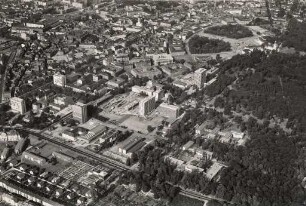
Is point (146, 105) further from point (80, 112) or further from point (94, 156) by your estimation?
point (94, 156)

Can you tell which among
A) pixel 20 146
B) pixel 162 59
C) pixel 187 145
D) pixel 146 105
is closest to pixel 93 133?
pixel 20 146

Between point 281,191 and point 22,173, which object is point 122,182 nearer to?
point 22,173

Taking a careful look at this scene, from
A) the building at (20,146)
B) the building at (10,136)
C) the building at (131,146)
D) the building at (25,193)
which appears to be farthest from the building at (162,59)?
the building at (25,193)

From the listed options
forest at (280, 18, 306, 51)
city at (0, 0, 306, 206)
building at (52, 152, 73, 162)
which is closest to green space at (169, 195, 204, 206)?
city at (0, 0, 306, 206)

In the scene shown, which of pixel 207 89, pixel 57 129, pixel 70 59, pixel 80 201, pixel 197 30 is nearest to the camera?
pixel 80 201

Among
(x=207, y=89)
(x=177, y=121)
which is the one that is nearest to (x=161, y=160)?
(x=177, y=121)

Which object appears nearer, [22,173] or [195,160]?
[22,173]

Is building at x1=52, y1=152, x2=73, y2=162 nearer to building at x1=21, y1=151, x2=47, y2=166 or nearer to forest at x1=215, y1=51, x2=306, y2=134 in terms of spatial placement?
building at x1=21, y1=151, x2=47, y2=166

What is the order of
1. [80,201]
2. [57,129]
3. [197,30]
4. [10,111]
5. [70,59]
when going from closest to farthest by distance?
[80,201] < [57,129] < [10,111] < [70,59] < [197,30]

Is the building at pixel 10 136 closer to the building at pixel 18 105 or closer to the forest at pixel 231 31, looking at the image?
the building at pixel 18 105
